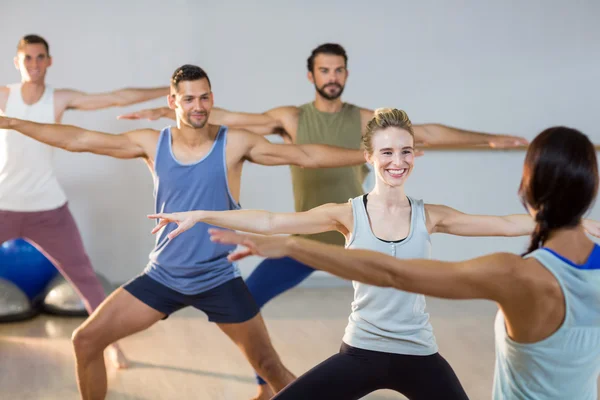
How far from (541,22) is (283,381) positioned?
3.45 m

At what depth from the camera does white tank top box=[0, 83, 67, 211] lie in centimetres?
378

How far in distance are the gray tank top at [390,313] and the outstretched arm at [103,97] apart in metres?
2.21

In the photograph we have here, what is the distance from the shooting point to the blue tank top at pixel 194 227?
112 inches

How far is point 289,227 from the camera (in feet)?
→ 7.79

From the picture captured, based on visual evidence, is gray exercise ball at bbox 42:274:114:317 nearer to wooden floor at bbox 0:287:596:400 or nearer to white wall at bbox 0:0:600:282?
wooden floor at bbox 0:287:596:400

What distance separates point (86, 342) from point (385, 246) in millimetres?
1153

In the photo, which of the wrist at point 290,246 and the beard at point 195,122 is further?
the beard at point 195,122

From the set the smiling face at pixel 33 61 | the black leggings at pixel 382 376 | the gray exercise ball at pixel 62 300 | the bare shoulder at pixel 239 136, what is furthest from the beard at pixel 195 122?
the gray exercise ball at pixel 62 300

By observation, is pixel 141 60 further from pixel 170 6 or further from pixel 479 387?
pixel 479 387

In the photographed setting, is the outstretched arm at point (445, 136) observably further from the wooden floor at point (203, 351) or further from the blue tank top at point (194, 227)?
the wooden floor at point (203, 351)

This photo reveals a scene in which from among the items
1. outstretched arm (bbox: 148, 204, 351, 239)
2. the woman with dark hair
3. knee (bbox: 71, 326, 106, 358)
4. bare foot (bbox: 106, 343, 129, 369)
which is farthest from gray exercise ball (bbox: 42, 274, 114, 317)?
the woman with dark hair

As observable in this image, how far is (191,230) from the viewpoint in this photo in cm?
288

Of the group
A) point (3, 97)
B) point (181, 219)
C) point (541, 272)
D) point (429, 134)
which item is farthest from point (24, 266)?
point (541, 272)

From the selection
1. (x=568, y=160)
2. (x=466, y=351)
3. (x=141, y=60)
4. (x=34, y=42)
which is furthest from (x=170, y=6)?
(x=568, y=160)
